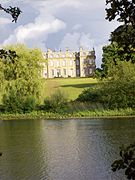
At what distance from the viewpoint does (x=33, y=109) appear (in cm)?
4234

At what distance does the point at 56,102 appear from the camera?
41.7m

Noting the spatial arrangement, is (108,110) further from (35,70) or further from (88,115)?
(35,70)

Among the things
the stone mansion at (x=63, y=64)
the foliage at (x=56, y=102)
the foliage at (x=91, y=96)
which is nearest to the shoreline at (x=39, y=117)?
the foliage at (x=56, y=102)

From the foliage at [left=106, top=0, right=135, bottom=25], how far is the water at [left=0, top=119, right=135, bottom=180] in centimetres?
1039

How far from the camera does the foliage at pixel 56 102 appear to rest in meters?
41.7

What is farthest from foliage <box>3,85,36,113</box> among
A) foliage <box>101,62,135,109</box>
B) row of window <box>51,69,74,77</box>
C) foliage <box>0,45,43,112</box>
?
row of window <box>51,69,74,77</box>

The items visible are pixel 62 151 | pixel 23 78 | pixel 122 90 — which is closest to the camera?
pixel 62 151

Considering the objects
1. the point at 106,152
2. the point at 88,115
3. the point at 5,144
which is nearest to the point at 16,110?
the point at 88,115

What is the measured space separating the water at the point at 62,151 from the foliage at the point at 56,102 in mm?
10231

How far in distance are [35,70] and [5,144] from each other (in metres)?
19.2

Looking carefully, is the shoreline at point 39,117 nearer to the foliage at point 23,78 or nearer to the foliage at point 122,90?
the foliage at point 23,78

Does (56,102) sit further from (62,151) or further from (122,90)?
(62,151)

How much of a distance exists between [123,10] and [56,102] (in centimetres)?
3882

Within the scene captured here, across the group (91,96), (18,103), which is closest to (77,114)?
(91,96)
